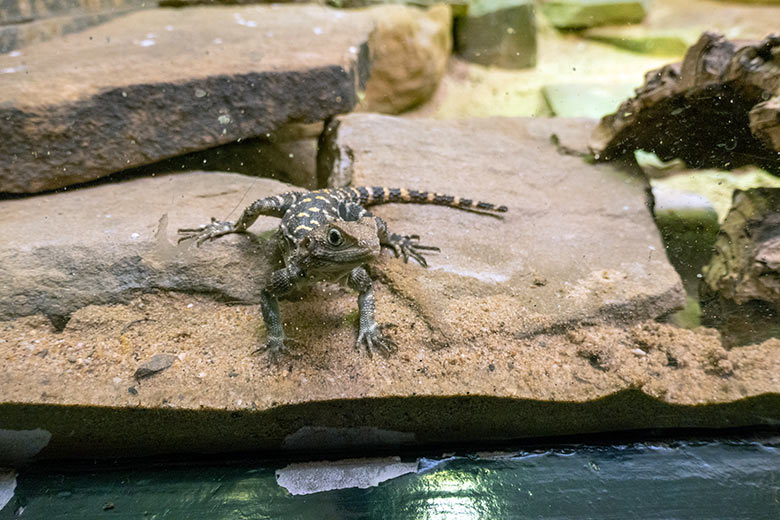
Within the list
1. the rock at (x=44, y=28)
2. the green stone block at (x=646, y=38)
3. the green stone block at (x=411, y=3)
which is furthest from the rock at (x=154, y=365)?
the green stone block at (x=646, y=38)

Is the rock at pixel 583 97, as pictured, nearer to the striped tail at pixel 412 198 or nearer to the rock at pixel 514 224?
the rock at pixel 514 224

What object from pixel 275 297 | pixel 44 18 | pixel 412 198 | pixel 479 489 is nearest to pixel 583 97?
pixel 412 198

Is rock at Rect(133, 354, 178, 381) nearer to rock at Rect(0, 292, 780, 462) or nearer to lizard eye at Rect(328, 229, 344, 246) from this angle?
rock at Rect(0, 292, 780, 462)

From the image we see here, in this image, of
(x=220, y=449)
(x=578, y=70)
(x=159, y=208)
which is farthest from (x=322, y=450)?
(x=578, y=70)

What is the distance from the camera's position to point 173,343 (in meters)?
3.36

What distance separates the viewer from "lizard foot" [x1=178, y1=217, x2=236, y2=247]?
12.9 feet

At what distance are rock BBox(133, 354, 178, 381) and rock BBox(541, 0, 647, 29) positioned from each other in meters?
8.01

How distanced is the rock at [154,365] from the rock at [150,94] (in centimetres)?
228

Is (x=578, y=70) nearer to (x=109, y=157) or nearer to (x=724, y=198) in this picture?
(x=724, y=198)

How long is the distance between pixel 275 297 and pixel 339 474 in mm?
1217

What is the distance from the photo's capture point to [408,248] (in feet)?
13.1

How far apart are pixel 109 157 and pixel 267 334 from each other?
97.2 inches

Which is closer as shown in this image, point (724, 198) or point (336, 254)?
point (336, 254)

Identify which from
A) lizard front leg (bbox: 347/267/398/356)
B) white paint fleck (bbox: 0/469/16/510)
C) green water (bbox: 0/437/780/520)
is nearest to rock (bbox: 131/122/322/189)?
lizard front leg (bbox: 347/267/398/356)
